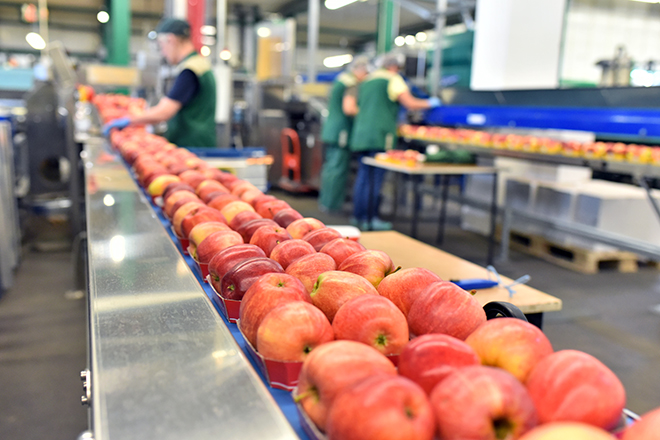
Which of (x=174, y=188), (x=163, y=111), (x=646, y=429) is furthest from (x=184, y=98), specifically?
A: (x=646, y=429)

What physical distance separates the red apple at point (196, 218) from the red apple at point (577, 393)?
100 centimetres

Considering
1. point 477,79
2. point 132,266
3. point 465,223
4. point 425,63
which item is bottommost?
point 465,223

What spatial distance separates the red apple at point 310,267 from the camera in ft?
3.42

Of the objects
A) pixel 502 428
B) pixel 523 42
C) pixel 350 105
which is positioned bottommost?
pixel 502 428

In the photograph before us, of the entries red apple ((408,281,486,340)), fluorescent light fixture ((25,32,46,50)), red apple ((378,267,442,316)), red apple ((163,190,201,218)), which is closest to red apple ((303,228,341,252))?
red apple ((378,267,442,316))

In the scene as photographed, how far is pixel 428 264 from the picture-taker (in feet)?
6.40

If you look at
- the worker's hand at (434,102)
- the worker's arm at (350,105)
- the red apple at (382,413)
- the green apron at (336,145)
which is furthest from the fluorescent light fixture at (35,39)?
the red apple at (382,413)

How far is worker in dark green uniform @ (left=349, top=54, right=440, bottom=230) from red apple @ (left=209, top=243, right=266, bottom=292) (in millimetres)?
5413

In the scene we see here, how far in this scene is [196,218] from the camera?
1.45 metres

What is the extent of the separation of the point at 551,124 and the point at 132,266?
4.96 m

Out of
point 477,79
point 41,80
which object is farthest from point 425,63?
point 41,80

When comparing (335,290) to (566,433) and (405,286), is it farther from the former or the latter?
(566,433)

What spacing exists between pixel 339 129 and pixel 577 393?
22.2ft

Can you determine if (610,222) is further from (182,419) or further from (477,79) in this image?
(182,419)
